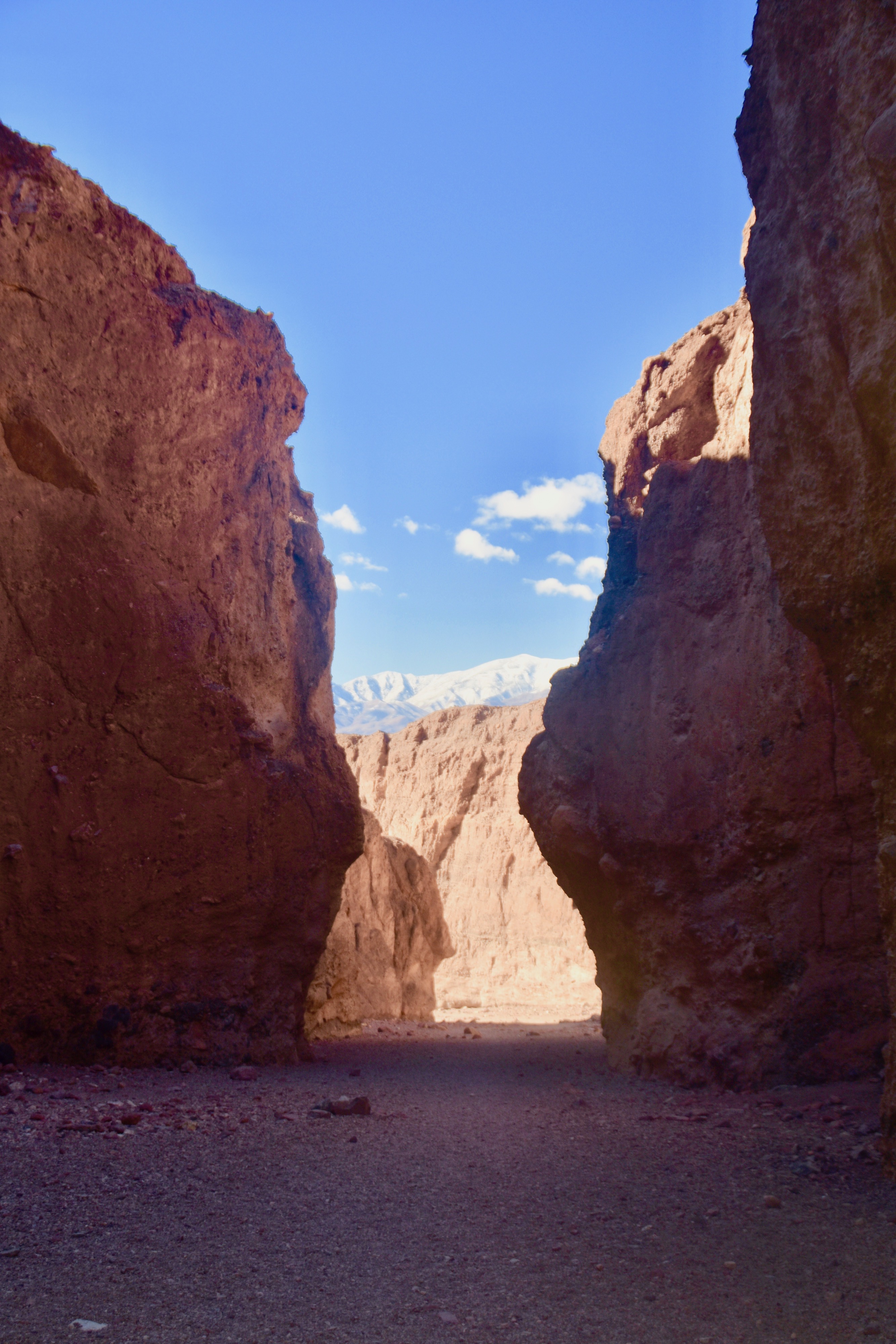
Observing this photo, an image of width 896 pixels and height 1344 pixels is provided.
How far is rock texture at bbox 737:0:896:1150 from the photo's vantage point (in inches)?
138

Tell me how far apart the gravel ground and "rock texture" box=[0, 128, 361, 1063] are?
1.12 metres

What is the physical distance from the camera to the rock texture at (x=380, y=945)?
39.6 ft

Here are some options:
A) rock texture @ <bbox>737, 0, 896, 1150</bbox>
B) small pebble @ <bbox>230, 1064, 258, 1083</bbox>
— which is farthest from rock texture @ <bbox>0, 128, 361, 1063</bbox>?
rock texture @ <bbox>737, 0, 896, 1150</bbox>

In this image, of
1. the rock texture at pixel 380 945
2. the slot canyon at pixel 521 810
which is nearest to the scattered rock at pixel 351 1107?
the slot canyon at pixel 521 810

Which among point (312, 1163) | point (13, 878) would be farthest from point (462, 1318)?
point (13, 878)

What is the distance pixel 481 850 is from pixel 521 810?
23.1 meters

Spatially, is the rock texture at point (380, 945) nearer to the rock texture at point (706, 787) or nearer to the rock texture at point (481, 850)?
the rock texture at point (706, 787)

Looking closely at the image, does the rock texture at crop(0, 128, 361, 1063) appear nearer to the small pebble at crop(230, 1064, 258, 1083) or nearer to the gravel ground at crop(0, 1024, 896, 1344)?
the small pebble at crop(230, 1064, 258, 1083)

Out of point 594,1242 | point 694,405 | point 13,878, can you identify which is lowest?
point 594,1242

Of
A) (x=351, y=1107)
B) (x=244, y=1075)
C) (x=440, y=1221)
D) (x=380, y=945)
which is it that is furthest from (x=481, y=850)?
(x=440, y=1221)

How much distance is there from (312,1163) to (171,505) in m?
5.57

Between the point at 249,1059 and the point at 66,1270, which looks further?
the point at 249,1059

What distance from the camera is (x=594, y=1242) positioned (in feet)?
9.64

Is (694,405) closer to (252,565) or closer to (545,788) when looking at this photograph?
(545,788)
